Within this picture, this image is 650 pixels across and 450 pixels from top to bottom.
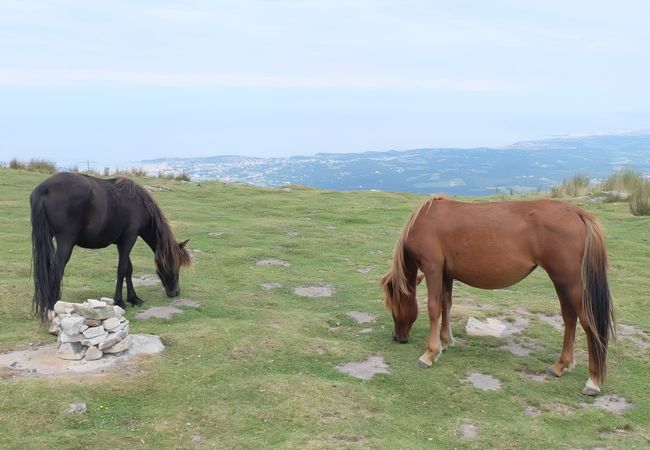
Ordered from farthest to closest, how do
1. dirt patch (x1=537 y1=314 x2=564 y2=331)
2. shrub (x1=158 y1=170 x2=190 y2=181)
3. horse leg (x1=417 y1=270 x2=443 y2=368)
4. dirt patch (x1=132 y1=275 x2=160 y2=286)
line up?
1. shrub (x1=158 y1=170 x2=190 y2=181)
2. dirt patch (x1=132 y1=275 x2=160 y2=286)
3. dirt patch (x1=537 y1=314 x2=564 y2=331)
4. horse leg (x1=417 y1=270 x2=443 y2=368)

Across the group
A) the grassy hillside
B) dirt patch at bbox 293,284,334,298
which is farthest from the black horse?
dirt patch at bbox 293,284,334,298

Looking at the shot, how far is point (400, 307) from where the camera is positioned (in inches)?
285

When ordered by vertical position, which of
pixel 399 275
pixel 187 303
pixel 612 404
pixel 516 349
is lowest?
pixel 612 404

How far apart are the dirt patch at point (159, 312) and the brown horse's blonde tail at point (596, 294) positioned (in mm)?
5657

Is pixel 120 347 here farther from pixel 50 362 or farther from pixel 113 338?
pixel 50 362

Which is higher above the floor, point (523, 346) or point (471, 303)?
point (471, 303)

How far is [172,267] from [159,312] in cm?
88

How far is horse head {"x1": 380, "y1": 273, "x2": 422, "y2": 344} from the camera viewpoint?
7.19 m

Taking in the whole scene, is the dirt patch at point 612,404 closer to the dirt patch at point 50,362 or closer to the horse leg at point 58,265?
the dirt patch at point 50,362

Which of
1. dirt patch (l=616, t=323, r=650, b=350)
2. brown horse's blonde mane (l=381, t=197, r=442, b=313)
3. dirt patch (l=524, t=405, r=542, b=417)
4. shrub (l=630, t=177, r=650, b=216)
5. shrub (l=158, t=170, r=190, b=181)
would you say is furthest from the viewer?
shrub (l=158, t=170, r=190, b=181)

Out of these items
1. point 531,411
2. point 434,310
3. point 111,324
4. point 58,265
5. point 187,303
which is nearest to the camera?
point 531,411

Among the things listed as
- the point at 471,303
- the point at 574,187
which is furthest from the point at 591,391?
the point at 574,187

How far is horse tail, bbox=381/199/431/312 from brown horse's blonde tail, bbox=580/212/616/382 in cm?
197

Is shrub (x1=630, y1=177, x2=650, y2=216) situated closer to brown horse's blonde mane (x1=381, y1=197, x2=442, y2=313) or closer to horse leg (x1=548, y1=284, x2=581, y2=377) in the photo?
horse leg (x1=548, y1=284, x2=581, y2=377)
